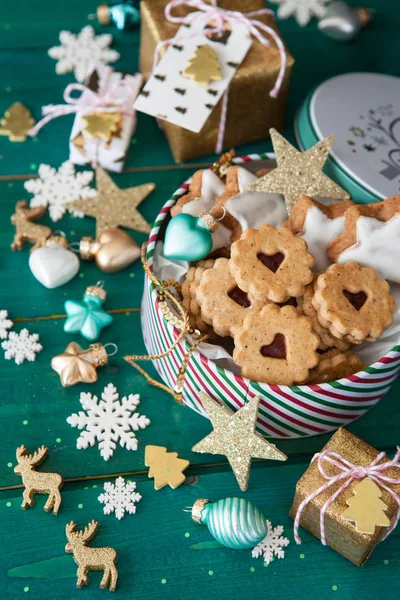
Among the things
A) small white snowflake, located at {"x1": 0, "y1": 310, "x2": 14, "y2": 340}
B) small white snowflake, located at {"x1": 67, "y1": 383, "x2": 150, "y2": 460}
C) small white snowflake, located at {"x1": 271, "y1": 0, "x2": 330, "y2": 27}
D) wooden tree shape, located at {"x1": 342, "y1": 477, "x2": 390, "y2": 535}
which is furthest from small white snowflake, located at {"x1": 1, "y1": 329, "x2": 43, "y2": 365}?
small white snowflake, located at {"x1": 271, "y1": 0, "x2": 330, "y2": 27}

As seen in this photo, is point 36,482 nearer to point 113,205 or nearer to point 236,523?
point 236,523

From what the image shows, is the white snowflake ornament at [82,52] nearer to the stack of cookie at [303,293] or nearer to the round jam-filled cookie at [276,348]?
the stack of cookie at [303,293]

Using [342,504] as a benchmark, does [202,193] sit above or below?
above

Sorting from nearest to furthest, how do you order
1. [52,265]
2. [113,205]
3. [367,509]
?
1. [367,509]
2. [52,265]
3. [113,205]

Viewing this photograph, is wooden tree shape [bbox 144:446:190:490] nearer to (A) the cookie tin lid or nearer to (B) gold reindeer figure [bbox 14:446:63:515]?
(B) gold reindeer figure [bbox 14:446:63:515]

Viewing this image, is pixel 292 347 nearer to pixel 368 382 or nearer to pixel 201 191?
pixel 368 382

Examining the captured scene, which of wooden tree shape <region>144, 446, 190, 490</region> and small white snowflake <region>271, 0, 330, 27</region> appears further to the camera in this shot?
small white snowflake <region>271, 0, 330, 27</region>

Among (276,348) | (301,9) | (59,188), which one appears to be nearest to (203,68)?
(59,188)
